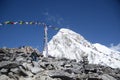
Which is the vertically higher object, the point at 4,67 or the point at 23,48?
the point at 23,48

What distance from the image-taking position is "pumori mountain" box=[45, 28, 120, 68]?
129750 mm

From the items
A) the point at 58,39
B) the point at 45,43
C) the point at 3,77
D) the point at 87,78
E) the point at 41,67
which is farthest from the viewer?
the point at 58,39

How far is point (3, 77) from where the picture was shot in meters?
20.4

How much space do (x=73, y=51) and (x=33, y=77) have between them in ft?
438

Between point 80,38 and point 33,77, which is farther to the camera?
point 80,38

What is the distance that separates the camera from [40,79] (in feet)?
69.1

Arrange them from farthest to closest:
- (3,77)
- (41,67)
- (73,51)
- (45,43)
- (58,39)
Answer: (58,39) < (73,51) < (45,43) < (41,67) < (3,77)

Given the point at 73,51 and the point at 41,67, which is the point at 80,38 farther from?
the point at 41,67

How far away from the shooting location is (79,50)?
149 m

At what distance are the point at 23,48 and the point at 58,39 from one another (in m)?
153

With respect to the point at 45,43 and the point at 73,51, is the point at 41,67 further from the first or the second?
the point at 73,51

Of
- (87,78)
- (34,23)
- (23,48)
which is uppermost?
(34,23)

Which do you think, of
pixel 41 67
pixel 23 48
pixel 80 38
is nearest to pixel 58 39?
pixel 80 38

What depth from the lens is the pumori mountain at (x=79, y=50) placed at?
129750 millimetres
